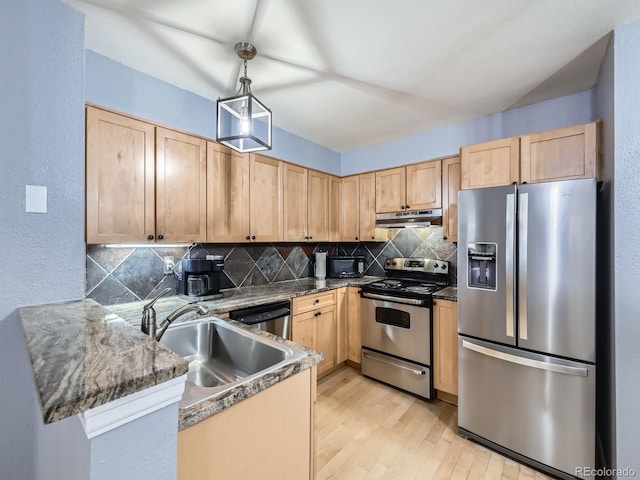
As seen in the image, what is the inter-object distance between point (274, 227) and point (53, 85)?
1.78 meters

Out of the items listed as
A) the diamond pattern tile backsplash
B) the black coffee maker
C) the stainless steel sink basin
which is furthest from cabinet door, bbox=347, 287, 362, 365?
the stainless steel sink basin

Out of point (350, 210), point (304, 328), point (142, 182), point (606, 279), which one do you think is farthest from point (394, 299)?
point (142, 182)

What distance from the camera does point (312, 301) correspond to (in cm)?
268

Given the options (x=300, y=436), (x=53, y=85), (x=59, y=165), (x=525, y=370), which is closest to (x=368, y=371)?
(x=525, y=370)

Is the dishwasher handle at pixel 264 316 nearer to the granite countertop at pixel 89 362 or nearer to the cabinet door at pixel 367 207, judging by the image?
the granite countertop at pixel 89 362

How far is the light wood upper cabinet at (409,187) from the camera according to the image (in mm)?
2820

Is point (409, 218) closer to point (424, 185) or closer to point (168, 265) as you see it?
point (424, 185)

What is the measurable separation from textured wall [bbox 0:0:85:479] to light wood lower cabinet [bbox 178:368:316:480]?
995 mm

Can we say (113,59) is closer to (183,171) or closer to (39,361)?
(183,171)

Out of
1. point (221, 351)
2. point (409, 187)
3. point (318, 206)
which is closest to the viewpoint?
point (221, 351)

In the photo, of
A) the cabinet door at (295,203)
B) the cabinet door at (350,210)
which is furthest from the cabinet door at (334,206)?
the cabinet door at (295,203)

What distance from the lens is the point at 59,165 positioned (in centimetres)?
135

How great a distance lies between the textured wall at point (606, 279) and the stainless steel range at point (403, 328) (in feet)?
3.45

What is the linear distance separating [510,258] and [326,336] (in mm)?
1752
